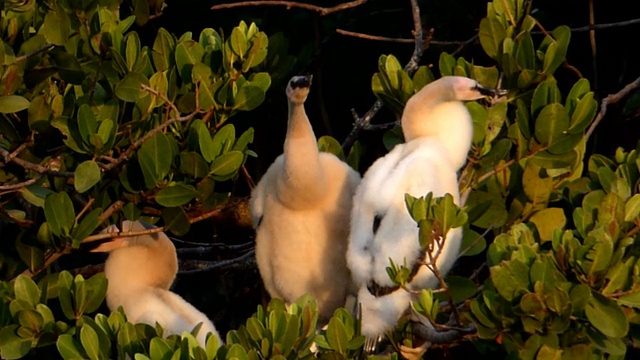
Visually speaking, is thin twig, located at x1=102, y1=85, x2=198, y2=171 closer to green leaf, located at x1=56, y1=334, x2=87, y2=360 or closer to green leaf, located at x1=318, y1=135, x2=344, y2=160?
green leaf, located at x1=56, y1=334, x2=87, y2=360

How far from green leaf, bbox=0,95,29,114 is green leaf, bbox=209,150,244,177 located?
517mm

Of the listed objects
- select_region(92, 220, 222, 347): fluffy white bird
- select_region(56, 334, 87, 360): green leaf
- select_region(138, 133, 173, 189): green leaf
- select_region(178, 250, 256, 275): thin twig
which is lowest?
select_region(178, 250, 256, 275): thin twig

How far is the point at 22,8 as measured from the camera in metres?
3.94

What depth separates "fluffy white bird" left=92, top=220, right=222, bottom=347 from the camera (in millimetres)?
4281

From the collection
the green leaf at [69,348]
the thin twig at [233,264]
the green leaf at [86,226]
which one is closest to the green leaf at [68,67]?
the green leaf at [86,226]

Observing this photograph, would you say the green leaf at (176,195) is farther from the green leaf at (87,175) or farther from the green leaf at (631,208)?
the green leaf at (631,208)

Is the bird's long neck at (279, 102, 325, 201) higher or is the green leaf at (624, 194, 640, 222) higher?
the green leaf at (624, 194, 640, 222)

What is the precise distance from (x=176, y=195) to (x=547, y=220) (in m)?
1.02

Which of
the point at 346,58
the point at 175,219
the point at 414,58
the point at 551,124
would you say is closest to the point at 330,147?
the point at 414,58

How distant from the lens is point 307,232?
4223 millimetres

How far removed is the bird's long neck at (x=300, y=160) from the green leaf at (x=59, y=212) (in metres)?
0.66

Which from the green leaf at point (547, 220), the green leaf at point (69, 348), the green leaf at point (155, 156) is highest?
the green leaf at point (155, 156)

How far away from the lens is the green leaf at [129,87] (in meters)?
3.76

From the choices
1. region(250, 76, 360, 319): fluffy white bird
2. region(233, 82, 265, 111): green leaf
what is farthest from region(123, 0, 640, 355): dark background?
region(233, 82, 265, 111): green leaf
